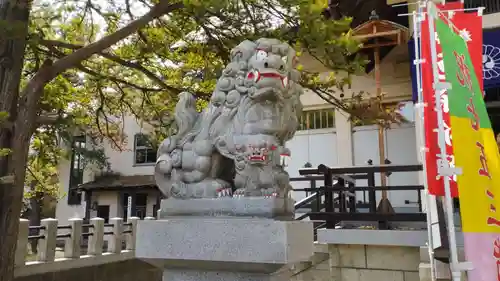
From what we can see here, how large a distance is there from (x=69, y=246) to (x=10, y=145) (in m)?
3.22

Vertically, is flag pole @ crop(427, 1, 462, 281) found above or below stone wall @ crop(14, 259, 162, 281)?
above

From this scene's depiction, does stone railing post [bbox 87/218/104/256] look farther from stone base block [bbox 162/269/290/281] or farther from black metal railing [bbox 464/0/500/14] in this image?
black metal railing [bbox 464/0/500/14]

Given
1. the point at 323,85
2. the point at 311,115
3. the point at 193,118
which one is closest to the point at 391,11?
the point at 311,115

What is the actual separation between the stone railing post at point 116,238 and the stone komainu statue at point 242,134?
21.1 ft

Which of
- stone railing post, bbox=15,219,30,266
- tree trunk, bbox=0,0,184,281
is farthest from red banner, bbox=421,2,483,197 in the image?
stone railing post, bbox=15,219,30,266

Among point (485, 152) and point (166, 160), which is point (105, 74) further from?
point (485, 152)

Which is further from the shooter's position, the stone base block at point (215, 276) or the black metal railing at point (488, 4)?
the black metal railing at point (488, 4)

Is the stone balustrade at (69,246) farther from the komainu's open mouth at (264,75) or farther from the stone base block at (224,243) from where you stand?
the komainu's open mouth at (264,75)

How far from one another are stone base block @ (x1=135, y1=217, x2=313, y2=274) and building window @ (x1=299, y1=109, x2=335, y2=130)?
8908 millimetres

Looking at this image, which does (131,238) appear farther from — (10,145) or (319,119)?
(319,119)

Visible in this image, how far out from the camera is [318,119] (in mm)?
12094

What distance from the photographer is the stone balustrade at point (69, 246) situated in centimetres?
689

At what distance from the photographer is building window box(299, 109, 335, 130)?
11875 mm

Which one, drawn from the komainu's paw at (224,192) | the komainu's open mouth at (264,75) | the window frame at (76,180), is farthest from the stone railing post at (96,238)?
the window frame at (76,180)
